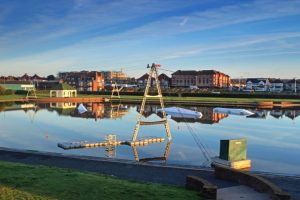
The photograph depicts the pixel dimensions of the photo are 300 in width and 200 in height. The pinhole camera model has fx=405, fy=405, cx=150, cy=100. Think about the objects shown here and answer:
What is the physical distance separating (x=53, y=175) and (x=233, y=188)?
5.26 meters

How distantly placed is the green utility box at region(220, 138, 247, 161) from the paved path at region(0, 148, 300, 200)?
233cm

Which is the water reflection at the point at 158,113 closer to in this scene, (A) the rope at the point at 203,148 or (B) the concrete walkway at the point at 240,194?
(A) the rope at the point at 203,148

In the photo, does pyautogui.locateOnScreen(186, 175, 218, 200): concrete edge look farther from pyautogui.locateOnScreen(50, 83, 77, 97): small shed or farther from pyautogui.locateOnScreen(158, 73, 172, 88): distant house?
pyautogui.locateOnScreen(158, 73, 172, 88): distant house

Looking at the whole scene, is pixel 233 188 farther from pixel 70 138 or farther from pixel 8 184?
pixel 70 138

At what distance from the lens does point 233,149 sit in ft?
56.8

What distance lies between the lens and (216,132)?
32.5 meters

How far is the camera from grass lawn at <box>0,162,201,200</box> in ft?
30.3

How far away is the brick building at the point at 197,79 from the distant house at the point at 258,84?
15542mm

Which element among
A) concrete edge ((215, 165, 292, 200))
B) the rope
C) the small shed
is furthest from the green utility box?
the small shed

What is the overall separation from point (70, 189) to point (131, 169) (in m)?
5.73

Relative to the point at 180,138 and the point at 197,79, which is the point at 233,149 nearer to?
the point at 180,138

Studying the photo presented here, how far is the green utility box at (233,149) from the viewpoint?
56.5 feet

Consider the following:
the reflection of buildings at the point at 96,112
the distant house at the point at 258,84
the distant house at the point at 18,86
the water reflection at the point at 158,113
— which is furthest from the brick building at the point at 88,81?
the water reflection at the point at 158,113

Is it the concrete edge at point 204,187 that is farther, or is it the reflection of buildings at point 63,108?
the reflection of buildings at point 63,108
